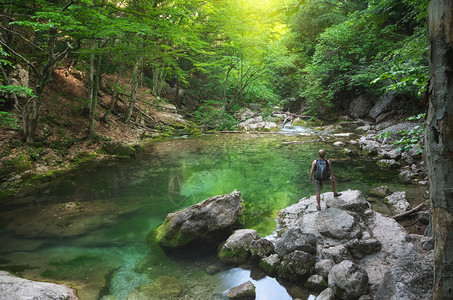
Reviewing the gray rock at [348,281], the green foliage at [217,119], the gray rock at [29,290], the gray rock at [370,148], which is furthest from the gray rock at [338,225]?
the green foliage at [217,119]

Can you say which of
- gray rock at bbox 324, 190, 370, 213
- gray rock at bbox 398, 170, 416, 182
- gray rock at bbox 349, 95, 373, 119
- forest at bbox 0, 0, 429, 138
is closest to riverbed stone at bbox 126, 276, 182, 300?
gray rock at bbox 324, 190, 370, 213

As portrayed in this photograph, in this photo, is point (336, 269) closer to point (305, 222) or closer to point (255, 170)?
point (305, 222)

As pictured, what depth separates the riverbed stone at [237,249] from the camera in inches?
207

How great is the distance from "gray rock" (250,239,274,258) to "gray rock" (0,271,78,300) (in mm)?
3375

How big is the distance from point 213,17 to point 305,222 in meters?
18.4

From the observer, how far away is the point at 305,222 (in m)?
6.08

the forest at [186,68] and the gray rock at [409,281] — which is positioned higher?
the forest at [186,68]

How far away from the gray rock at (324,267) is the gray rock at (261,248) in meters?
1.02

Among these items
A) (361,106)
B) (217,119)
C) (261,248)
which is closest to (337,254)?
(261,248)

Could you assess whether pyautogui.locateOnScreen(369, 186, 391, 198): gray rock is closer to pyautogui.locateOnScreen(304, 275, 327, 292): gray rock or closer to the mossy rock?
pyautogui.locateOnScreen(304, 275, 327, 292): gray rock

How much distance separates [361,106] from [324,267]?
853 inches

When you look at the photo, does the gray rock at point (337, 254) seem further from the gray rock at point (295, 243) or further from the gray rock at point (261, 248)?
the gray rock at point (261, 248)

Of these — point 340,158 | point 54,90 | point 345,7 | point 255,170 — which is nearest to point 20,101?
point 54,90

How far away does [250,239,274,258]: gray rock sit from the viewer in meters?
5.21
